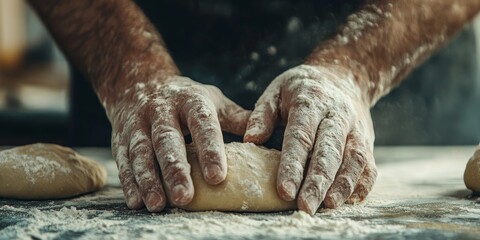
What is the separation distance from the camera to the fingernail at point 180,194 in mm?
1397

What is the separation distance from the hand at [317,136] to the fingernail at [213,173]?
0.13 m

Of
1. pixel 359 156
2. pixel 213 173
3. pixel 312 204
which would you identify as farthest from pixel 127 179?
pixel 359 156

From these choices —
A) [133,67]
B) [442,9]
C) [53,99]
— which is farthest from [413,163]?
[53,99]

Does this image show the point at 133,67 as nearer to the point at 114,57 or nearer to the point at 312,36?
the point at 114,57

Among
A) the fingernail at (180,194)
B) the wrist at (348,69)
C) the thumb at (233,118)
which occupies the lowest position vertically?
the fingernail at (180,194)

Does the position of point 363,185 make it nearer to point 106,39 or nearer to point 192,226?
point 192,226

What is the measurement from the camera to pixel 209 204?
1456mm

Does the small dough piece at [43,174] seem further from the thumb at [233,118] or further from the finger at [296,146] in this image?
the finger at [296,146]

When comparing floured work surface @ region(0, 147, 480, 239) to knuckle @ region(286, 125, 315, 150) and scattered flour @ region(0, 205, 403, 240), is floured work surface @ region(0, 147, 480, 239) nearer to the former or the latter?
scattered flour @ region(0, 205, 403, 240)

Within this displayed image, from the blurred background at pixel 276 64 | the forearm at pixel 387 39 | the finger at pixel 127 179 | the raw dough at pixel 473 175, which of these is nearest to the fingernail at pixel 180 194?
the finger at pixel 127 179

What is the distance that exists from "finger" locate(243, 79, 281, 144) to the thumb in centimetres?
4

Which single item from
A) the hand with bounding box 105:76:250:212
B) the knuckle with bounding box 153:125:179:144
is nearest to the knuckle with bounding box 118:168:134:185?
the hand with bounding box 105:76:250:212

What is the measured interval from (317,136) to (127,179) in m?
0.45

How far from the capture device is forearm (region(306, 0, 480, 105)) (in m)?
1.92
